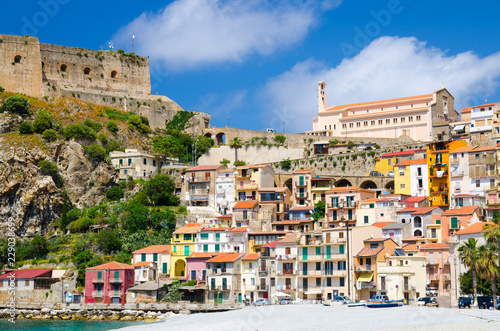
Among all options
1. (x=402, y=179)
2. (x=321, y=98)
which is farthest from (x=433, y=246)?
(x=321, y=98)

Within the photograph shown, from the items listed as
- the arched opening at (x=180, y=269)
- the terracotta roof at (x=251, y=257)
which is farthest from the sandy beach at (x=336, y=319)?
the arched opening at (x=180, y=269)

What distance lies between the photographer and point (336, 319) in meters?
48.5

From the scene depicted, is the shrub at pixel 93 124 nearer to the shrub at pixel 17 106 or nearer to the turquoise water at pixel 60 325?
the shrub at pixel 17 106

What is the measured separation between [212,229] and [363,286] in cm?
1884

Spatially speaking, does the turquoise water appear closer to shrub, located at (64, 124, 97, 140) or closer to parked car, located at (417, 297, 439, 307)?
parked car, located at (417, 297, 439, 307)

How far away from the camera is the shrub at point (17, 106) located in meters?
90.0

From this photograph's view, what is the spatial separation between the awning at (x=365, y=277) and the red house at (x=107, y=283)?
22.1m

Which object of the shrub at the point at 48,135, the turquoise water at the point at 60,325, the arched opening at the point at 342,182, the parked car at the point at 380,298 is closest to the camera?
the parked car at the point at 380,298

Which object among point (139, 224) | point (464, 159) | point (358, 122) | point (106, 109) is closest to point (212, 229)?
point (139, 224)

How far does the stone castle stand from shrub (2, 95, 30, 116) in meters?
8.25

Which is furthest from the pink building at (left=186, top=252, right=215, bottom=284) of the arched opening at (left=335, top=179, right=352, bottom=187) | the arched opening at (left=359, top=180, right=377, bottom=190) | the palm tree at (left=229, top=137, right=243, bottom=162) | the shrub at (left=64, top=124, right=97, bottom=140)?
the palm tree at (left=229, top=137, right=243, bottom=162)

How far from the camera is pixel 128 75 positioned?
110 meters

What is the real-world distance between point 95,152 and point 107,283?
74.4ft

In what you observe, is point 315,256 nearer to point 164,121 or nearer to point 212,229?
point 212,229
